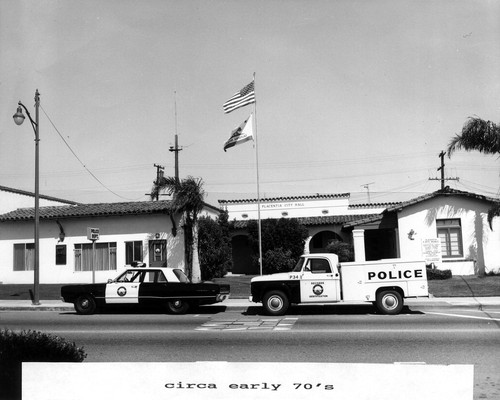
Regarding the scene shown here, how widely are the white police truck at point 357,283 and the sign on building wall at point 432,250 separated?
21.5ft

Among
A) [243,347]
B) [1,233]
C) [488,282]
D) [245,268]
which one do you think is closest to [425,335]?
[243,347]

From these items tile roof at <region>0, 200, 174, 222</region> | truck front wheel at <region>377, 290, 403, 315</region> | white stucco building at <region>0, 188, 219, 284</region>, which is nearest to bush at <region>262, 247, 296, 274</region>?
white stucco building at <region>0, 188, 219, 284</region>

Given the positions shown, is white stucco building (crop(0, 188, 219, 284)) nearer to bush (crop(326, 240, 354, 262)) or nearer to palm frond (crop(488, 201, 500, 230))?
bush (crop(326, 240, 354, 262))

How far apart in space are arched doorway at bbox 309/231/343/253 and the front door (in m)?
6.55

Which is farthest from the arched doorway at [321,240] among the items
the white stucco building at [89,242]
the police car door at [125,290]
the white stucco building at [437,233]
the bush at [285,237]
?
the police car door at [125,290]

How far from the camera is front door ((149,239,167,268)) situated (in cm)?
2131

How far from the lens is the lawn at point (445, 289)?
584 inches

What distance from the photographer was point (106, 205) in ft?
77.6

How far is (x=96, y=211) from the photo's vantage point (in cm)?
2203

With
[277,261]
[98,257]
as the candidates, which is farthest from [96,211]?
A: [277,261]

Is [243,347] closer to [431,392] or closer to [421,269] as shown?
[431,392]

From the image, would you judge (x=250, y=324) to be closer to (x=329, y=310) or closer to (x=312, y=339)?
(x=312, y=339)

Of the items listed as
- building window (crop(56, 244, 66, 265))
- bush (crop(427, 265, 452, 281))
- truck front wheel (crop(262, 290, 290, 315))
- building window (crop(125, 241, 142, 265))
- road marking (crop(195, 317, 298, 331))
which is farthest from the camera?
building window (crop(56, 244, 66, 265))

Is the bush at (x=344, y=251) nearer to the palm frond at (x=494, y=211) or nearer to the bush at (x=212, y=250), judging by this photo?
the palm frond at (x=494, y=211)
